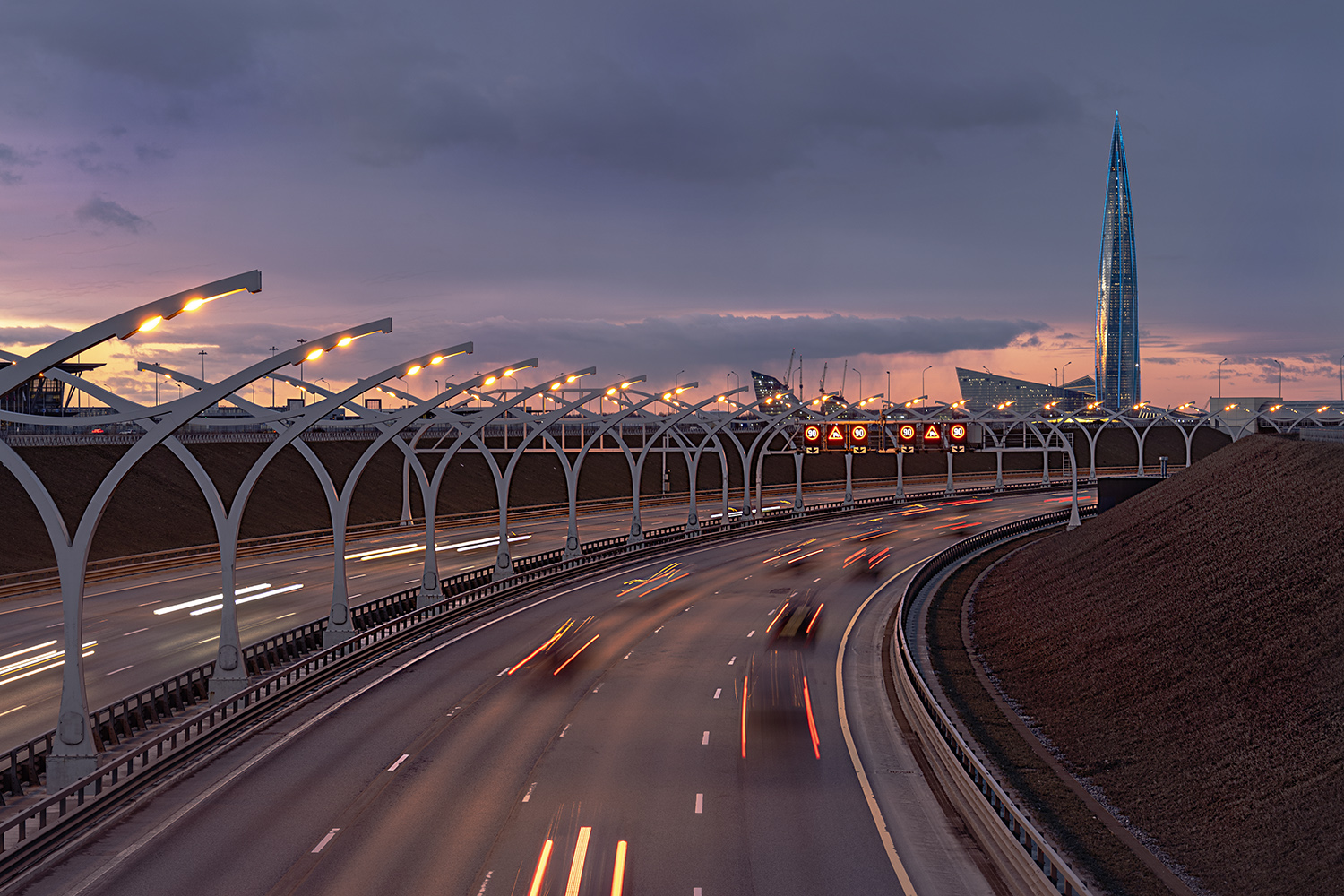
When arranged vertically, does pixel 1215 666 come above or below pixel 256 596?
below

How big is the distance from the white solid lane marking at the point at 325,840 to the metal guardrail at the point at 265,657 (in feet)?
16.5

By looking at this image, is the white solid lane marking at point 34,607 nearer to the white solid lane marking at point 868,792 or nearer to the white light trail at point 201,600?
the white light trail at point 201,600

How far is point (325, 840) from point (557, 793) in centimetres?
486

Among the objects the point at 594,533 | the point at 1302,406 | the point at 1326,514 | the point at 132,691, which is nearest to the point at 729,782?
the point at 132,691

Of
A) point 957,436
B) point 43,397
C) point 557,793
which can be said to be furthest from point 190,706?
point 43,397

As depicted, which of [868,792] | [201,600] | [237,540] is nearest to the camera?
[868,792]

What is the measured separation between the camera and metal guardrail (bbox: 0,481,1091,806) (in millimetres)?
22250

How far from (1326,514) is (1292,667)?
1086 cm

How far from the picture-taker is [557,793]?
2175 cm

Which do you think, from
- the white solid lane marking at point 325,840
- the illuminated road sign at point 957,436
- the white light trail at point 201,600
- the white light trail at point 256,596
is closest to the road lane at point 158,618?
the white light trail at point 201,600

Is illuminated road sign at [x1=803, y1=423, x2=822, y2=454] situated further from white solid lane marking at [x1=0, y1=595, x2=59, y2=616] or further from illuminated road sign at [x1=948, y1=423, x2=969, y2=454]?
white solid lane marking at [x1=0, y1=595, x2=59, y2=616]

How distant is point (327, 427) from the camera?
134 meters

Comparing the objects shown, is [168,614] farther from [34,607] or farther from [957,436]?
[957,436]

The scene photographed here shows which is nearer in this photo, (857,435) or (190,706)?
(190,706)
